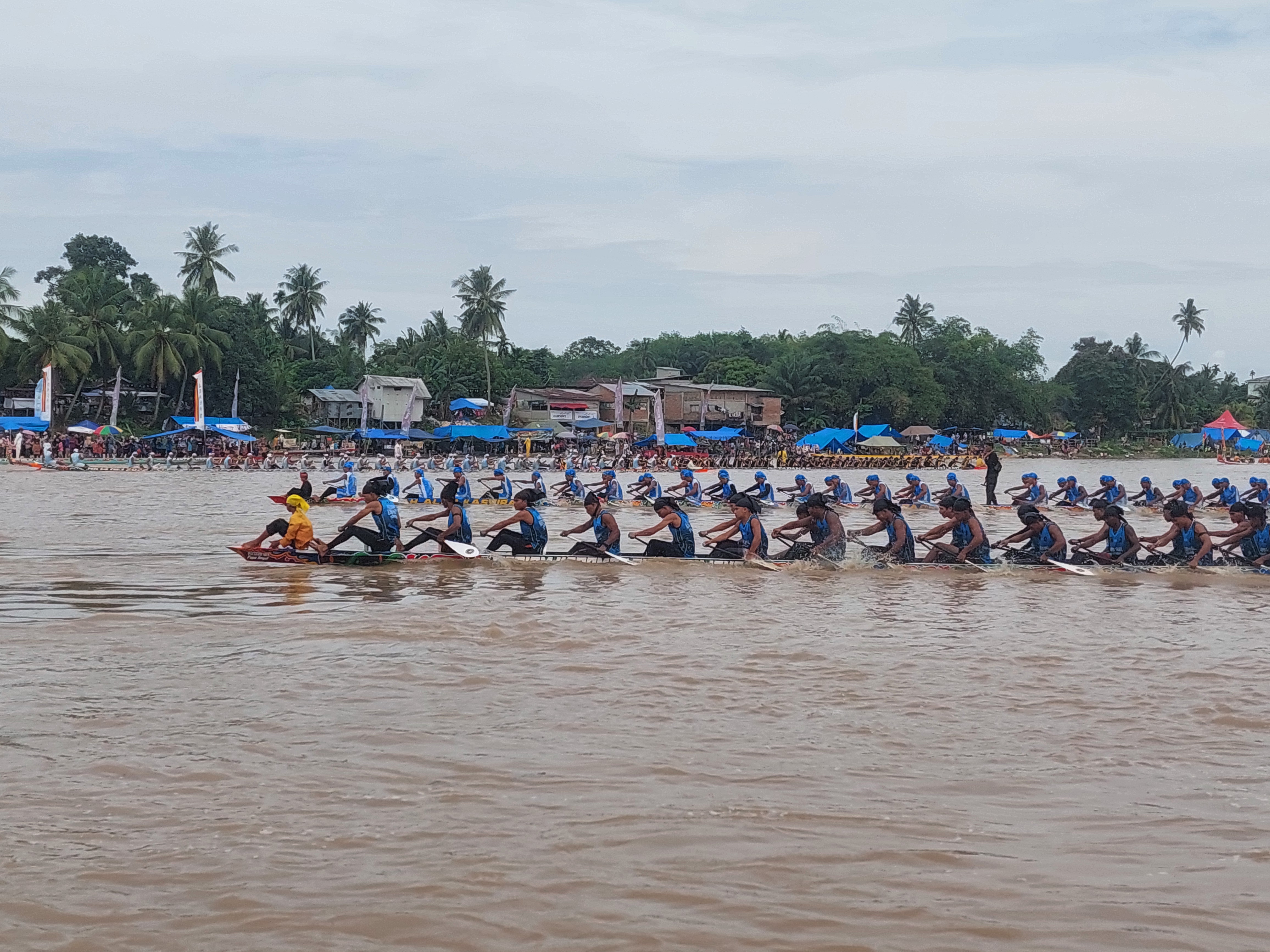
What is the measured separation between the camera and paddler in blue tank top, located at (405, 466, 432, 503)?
30.6 m

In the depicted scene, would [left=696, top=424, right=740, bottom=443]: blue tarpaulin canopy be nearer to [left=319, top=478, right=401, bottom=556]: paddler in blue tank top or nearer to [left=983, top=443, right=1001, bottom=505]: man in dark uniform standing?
[left=983, top=443, right=1001, bottom=505]: man in dark uniform standing

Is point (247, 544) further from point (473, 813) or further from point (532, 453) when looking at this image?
point (532, 453)

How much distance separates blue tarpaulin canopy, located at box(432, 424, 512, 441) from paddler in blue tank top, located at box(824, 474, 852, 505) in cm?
3885

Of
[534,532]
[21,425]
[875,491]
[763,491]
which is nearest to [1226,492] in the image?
[875,491]

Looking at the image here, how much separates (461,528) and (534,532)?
107 cm

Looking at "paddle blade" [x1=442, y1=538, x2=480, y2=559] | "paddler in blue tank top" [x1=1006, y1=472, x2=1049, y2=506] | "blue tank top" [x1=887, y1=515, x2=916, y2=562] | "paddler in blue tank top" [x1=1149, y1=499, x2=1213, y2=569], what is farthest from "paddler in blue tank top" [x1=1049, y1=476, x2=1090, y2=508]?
"paddle blade" [x1=442, y1=538, x2=480, y2=559]

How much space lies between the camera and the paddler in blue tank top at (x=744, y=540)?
17750 millimetres

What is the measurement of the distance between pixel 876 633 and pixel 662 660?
9.12 feet

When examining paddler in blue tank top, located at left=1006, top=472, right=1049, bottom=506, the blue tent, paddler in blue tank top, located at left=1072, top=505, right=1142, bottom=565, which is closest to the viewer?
paddler in blue tank top, located at left=1072, top=505, right=1142, bottom=565

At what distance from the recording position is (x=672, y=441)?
72250 mm

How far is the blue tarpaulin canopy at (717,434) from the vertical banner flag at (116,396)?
33.3m

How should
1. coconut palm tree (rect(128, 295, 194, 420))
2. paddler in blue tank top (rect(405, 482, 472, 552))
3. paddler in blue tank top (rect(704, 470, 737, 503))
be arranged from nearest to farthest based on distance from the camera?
paddler in blue tank top (rect(405, 482, 472, 552))
paddler in blue tank top (rect(704, 470, 737, 503))
coconut palm tree (rect(128, 295, 194, 420))

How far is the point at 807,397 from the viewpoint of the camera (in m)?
86.1

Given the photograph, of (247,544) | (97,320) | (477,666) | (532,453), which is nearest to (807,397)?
(532,453)
